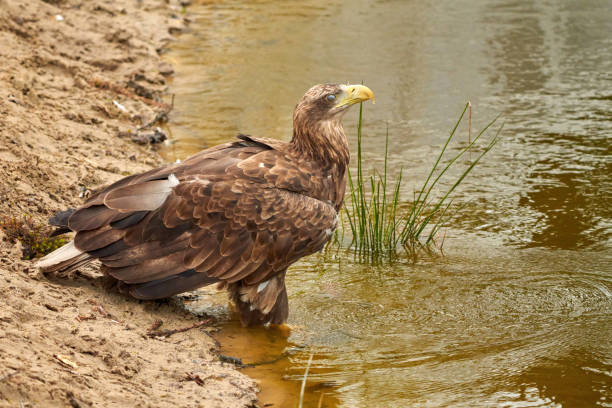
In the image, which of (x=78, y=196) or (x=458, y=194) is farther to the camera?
(x=458, y=194)

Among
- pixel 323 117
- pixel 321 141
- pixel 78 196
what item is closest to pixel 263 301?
pixel 321 141

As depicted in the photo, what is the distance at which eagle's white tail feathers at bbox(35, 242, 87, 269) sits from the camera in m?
5.10

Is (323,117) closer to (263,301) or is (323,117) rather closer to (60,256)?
(263,301)

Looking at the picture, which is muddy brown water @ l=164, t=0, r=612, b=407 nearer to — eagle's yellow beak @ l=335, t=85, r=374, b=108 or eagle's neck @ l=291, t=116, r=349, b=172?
eagle's neck @ l=291, t=116, r=349, b=172

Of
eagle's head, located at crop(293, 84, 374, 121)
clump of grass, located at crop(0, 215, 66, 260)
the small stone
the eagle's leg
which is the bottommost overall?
the eagle's leg

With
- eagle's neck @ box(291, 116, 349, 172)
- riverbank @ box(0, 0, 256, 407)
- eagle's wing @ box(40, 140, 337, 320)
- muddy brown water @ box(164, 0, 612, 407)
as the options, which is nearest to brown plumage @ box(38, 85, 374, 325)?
eagle's wing @ box(40, 140, 337, 320)

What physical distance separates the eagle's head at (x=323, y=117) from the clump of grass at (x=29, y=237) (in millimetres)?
1825

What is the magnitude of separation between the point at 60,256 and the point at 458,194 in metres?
4.08

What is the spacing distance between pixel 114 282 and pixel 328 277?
175cm

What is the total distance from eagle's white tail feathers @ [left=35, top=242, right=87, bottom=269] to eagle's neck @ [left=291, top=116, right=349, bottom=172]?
1666 millimetres

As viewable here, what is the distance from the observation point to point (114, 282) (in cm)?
533

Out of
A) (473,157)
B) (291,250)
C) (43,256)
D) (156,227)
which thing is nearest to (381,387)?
(291,250)

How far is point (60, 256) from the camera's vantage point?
513cm

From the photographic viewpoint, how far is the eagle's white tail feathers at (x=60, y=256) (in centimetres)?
510
